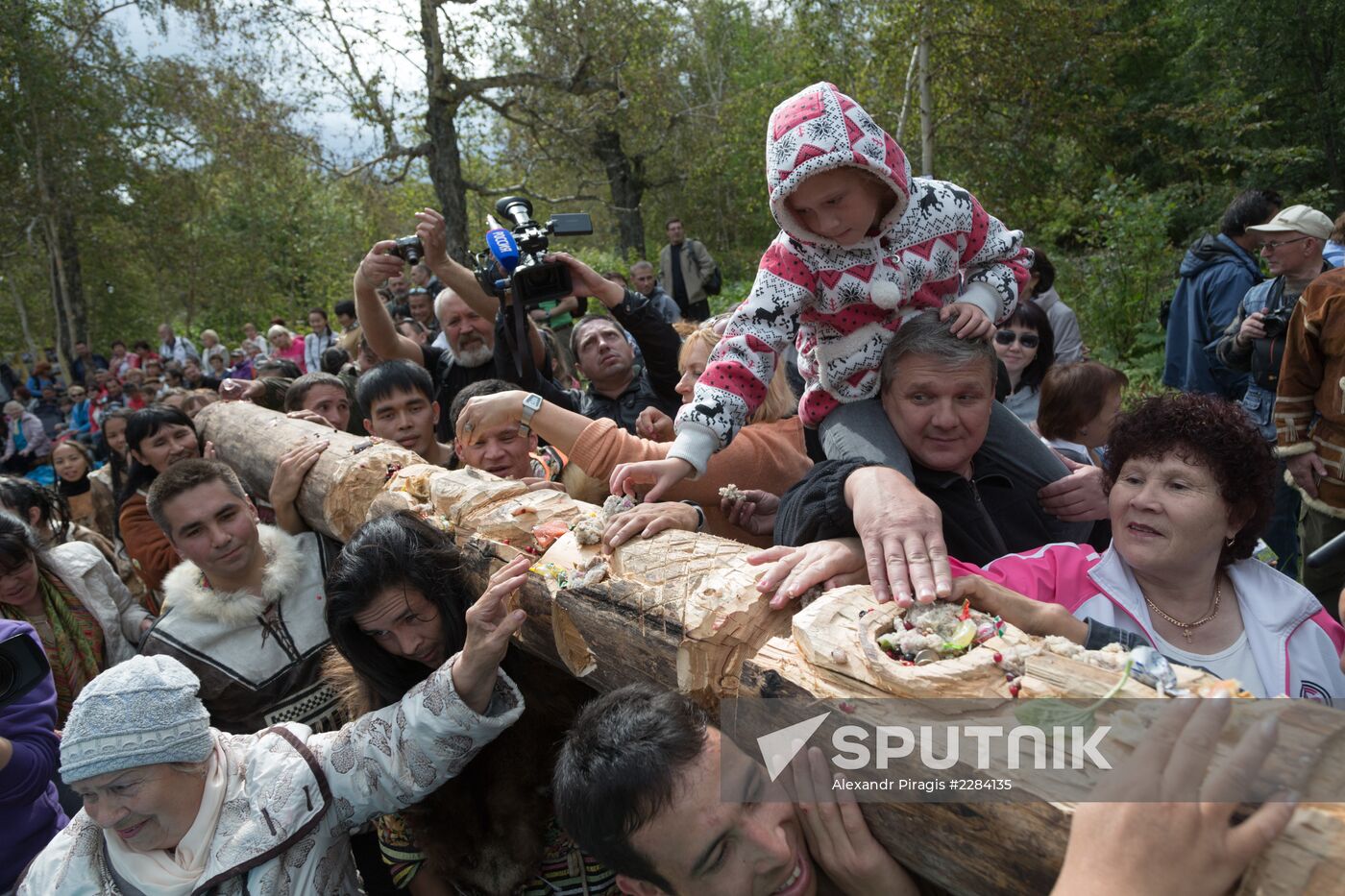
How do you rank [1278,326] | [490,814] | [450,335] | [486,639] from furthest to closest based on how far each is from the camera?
[450,335]
[1278,326]
[490,814]
[486,639]

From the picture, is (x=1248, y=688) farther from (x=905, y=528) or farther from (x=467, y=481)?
(x=467, y=481)

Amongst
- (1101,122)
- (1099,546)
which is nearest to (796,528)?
(1099,546)

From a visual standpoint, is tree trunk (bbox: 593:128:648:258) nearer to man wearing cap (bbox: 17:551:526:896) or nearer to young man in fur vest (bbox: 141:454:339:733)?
young man in fur vest (bbox: 141:454:339:733)

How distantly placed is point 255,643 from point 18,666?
724mm

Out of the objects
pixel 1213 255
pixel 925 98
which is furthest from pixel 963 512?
pixel 925 98

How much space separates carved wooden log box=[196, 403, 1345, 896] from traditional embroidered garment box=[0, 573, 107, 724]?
3.62 feet

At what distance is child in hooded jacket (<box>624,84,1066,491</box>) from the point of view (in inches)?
79.5

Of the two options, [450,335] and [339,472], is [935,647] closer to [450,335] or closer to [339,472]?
[339,472]

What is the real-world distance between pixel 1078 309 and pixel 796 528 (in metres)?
8.87

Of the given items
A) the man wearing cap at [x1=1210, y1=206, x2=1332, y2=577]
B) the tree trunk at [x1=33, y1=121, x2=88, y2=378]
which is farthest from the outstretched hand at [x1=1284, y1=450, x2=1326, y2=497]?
the tree trunk at [x1=33, y1=121, x2=88, y2=378]

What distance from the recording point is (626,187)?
17.6m

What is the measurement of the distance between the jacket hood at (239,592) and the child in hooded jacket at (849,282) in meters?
1.55

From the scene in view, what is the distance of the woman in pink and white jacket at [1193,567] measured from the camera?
5.35 feet

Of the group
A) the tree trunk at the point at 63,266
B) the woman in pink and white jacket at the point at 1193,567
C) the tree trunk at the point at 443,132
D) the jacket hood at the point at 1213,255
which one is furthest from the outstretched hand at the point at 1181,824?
the tree trunk at the point at 63,266
